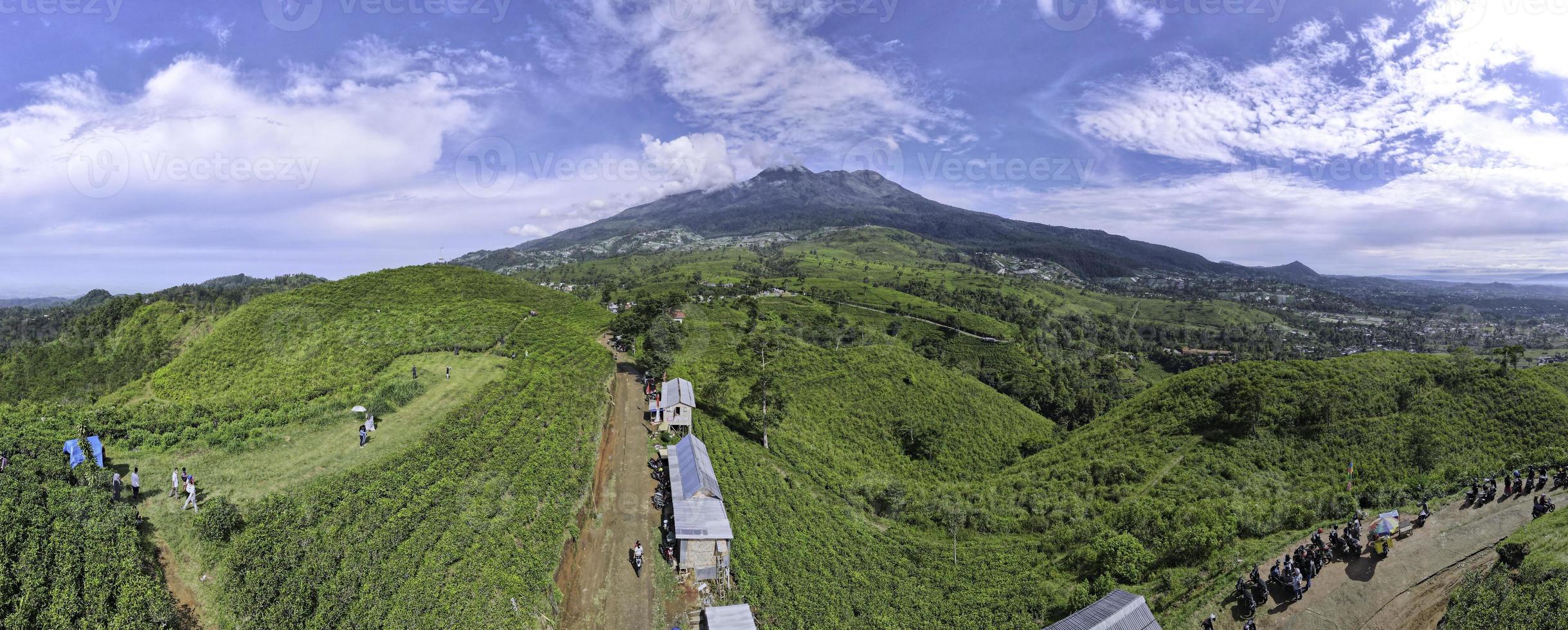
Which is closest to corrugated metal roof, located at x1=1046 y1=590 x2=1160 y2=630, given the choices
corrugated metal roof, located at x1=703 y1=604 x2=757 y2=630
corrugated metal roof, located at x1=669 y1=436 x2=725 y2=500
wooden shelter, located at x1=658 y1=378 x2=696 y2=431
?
corrugated metal roof, located at x1=703 y1=604 x2=757 y2=630

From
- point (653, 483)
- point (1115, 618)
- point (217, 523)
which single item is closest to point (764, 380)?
point (653, 483)

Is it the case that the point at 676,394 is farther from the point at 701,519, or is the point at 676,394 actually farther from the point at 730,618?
the point at 730,618

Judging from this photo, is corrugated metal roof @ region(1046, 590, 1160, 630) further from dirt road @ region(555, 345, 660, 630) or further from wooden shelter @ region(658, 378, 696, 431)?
wooden shelter @ region(658, 378, 696, 431)

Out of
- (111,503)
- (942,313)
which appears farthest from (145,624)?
(942,313)

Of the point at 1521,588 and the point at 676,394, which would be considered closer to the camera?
the point at 1521,588

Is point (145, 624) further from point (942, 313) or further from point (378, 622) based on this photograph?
point (942, 313)

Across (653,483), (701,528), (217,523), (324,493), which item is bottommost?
(653,483)

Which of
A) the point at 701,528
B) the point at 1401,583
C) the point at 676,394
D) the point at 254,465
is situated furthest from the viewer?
the point at 676,394
